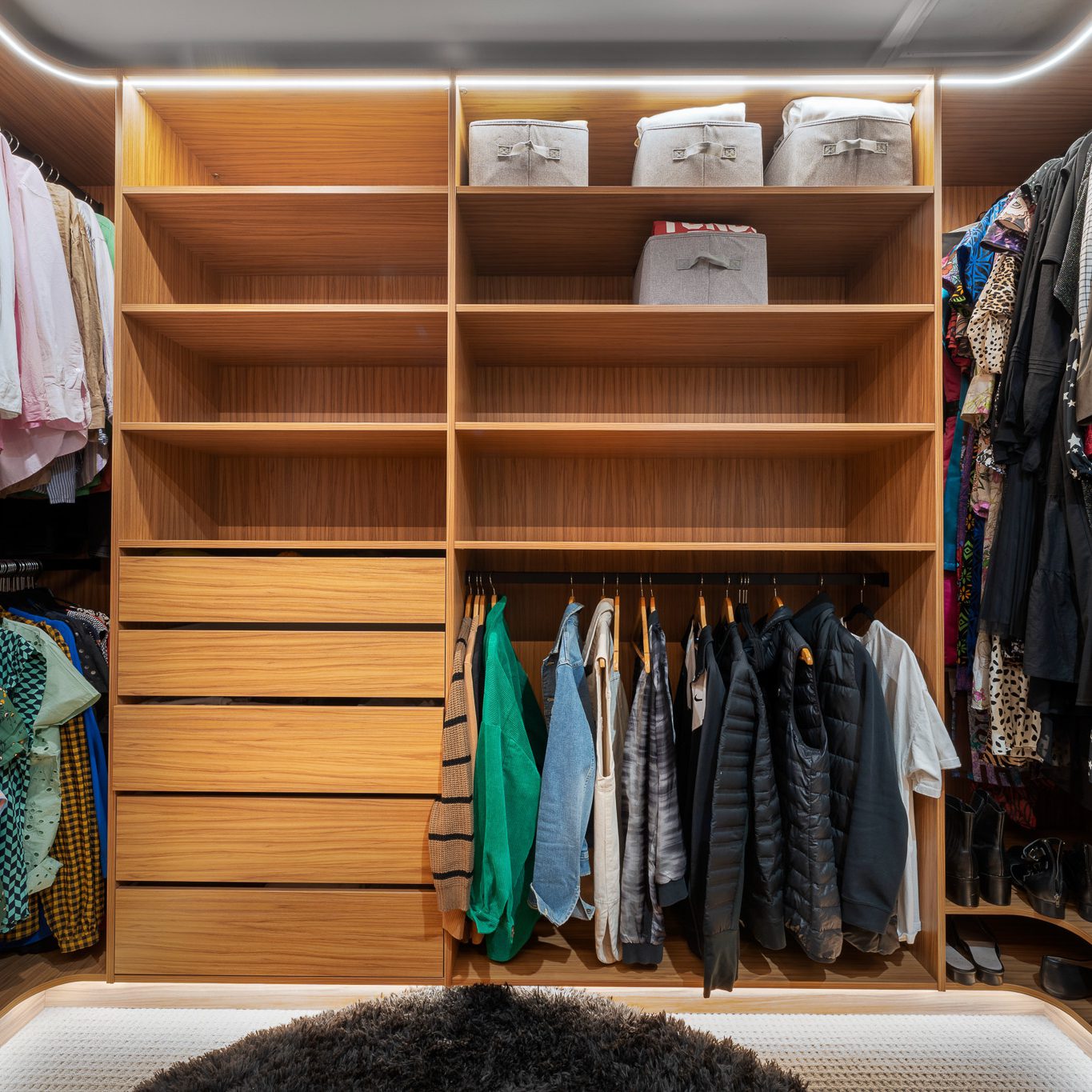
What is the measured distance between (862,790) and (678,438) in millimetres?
1000

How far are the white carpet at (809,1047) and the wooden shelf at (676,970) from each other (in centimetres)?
Result: 8

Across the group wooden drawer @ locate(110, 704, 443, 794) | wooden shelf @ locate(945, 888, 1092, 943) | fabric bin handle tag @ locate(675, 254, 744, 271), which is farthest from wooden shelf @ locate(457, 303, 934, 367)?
wooden shelf @ locate(945, 888, 1092, 943)

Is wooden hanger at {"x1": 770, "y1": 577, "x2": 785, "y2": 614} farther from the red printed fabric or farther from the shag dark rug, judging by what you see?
the shag dark rug

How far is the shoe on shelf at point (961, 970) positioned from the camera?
1.73m

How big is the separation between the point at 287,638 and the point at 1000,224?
212 centimetres

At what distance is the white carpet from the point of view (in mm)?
1500

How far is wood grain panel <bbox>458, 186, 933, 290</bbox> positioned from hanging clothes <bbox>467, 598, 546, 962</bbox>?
1092 mm

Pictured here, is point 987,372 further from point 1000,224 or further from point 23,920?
point 23,920

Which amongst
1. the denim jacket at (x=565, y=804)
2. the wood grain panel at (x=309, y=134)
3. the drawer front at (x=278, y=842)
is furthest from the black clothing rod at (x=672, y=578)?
the wood grain panel at (x=309, y=134)

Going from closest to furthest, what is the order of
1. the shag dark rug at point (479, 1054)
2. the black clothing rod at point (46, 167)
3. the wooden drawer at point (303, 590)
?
1. the shag dark rug at point (479, 1054)
2. the wooden drawer at point (303, 590)
3. the black clothing rod at point (46, 167)

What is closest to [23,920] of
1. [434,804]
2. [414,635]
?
[434,804]

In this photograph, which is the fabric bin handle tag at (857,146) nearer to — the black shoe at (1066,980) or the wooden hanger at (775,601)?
the wooden hanger at (775,601)

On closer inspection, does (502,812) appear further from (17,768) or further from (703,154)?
(703,154)

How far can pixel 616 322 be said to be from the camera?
1.82 m
